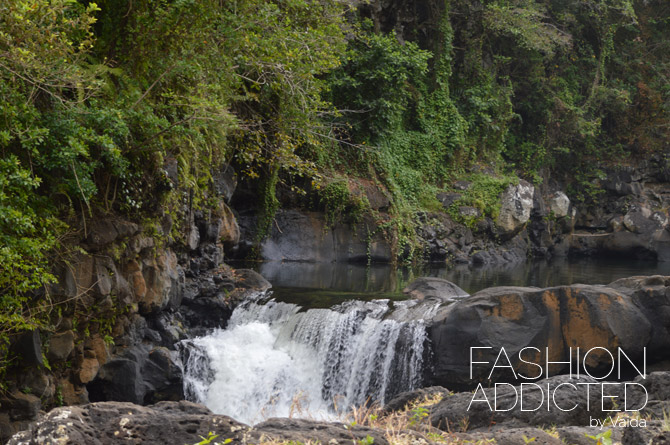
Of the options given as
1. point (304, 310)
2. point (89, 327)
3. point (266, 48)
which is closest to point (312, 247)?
point (304, 310)

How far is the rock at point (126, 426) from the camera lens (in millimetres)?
2924

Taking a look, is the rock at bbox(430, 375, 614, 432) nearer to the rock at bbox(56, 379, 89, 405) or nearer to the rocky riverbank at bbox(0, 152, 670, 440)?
the rocky riverbank at bbox(0, 152, 670, 440)

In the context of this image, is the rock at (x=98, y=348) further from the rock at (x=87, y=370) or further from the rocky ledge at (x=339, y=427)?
the rocky ledge at (x=339, y=427)

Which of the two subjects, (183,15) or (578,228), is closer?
(183,15)

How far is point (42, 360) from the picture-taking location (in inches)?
259

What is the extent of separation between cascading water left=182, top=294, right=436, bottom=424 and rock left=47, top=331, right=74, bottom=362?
8.05 feet

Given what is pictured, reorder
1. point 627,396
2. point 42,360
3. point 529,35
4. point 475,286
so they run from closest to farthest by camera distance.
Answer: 1. point 627,396
2. point 42,360
3. point 475,286
4. point 529,35

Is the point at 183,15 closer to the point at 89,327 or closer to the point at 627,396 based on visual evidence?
the point at 89,327

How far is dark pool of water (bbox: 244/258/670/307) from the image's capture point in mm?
12391

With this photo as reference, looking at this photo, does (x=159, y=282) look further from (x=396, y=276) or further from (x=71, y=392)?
(x=396, y=276)

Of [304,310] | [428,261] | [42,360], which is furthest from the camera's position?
[428,261]

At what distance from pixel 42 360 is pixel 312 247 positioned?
12.8 m

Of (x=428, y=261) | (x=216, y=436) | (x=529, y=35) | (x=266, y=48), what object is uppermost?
(x=529, y=35)

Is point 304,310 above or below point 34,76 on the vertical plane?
below
